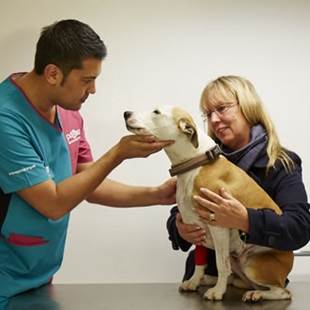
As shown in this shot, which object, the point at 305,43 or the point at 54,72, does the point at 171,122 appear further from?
the point at 305,43

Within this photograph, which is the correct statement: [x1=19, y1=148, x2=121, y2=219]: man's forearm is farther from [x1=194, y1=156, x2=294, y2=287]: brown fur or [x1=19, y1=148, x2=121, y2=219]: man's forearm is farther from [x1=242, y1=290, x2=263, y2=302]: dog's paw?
[x1=242, y1=290, x2=263, y2=302]: dog's paw

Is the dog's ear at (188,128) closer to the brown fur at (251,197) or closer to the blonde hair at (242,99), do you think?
the brown fur at (251,197)

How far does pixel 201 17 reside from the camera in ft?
7.43

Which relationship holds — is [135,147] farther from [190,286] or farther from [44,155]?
[190,286]

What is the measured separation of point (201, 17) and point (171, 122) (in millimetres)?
910

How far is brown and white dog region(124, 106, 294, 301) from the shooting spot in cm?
151

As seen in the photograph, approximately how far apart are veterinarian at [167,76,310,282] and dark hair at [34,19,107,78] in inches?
17.8

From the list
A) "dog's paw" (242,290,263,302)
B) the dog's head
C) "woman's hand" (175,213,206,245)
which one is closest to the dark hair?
the dog's head

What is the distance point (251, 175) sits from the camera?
1.69 meters

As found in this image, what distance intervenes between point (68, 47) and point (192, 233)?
66 cm

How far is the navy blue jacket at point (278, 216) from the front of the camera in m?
1.48

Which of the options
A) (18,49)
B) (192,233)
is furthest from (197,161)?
(18,49)

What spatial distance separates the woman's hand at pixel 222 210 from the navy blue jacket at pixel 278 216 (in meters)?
0.03

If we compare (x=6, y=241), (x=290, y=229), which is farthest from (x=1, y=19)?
(x=290, y=229)
